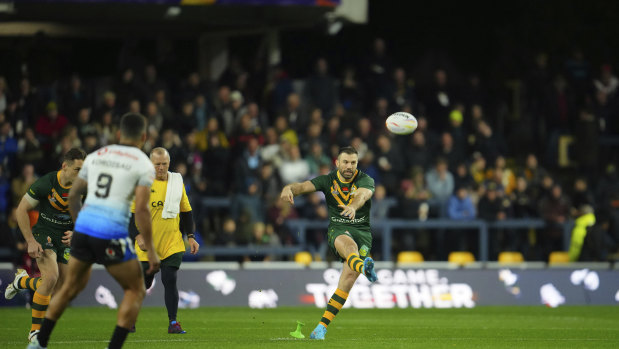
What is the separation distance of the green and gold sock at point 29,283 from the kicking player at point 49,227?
0.04 feet

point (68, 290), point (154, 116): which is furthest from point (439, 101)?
point (68, 290)

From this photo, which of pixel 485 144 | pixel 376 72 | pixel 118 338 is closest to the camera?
pixel 118 338

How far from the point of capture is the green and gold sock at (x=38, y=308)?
1217 centimetres

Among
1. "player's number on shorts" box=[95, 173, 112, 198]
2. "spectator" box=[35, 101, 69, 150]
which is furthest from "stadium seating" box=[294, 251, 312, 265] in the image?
"player's number on shorts" box=[95, 173, 112, 198]

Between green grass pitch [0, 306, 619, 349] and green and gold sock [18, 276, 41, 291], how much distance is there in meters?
0.53

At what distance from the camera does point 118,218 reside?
9383 millimetres

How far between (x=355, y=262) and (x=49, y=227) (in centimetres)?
338

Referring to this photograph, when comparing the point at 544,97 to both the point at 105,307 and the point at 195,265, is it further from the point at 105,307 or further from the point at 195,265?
the point at 105,307

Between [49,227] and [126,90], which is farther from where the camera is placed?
[126,90]

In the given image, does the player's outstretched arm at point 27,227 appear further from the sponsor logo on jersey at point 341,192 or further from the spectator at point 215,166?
the spectator at point 215,166

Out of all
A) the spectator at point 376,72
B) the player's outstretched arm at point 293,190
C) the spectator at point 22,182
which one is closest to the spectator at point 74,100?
the spectator at point 22,182

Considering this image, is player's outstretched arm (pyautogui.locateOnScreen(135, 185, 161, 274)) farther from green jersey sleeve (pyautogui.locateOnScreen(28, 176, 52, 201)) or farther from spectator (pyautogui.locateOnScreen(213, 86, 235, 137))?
spectator (pyautogui.locateOnScreen(213, 86, 235, 137))

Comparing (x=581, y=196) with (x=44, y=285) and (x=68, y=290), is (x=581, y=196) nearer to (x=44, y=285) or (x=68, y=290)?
(x=44, y=285)

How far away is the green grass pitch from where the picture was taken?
1220 centimetres
